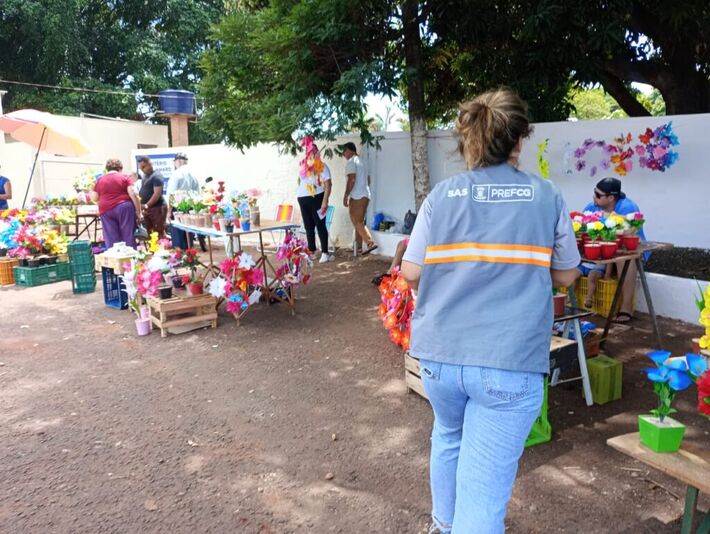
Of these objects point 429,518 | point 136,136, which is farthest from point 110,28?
point 429,518

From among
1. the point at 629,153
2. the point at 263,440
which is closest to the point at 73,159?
the point at 629,153

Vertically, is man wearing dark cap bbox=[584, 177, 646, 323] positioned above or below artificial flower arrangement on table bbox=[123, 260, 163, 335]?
above

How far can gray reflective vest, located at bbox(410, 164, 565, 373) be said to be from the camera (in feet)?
5.48

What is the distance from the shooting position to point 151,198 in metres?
8.98

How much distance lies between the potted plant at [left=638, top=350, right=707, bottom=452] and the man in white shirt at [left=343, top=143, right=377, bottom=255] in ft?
21.8

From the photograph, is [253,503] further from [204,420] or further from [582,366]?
[582,366]

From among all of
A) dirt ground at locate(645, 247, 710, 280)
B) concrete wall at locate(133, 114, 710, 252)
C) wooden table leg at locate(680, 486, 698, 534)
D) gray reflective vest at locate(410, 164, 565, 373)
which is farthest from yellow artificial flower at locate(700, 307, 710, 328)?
dirt ground at locate(645, 247, 710, 280)

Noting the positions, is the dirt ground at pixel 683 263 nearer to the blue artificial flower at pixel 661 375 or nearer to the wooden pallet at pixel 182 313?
the blue artificial flower at pixel 661 375

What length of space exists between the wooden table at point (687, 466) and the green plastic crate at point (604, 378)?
4.43 ft

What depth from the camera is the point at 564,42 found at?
6.55 m

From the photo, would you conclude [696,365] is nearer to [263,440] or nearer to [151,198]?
[263,440]

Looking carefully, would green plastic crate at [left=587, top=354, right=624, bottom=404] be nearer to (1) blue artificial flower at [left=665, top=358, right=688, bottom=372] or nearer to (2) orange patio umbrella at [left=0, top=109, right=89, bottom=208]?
(1) blue artificial flower at [left=665, top=358, right=688, bottom=372]

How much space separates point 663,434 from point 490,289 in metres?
1.19

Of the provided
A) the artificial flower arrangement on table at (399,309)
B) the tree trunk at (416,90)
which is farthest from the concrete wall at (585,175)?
the artificial flower arrangement on table at (399,309)
